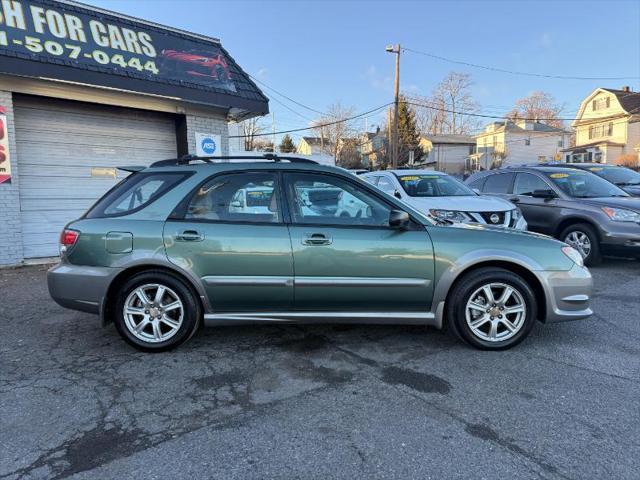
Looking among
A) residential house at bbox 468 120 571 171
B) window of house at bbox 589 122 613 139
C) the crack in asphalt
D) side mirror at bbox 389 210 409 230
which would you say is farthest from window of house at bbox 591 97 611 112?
the crack in asphalt

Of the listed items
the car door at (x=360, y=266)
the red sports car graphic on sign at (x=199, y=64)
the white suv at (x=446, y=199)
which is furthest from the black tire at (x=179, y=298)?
the red sports car graphic on sign at (x=199, y=64)

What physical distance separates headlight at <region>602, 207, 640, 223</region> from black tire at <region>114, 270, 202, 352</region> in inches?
255

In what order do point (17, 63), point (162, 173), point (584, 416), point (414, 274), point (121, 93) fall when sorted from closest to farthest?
point (584, 416) < point (414, 274) < point (162, 173) < point (17, 63) < point (121, 93)

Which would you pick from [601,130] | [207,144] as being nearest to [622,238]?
[207,144]

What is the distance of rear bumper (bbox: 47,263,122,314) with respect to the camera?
377 cm

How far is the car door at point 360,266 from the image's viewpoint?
3.71 metres

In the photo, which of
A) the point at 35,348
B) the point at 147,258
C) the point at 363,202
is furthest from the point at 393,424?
the point at 35,348

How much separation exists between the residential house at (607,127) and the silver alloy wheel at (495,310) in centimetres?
4144

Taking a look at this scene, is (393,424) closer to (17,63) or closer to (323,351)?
(323,351)

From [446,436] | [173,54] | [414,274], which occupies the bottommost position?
[446,436]

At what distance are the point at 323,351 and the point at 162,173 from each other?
2177 mm

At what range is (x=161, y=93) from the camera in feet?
27.8

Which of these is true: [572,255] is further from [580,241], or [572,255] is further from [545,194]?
[545,194]

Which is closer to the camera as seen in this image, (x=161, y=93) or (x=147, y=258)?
(x=147, y=258)
